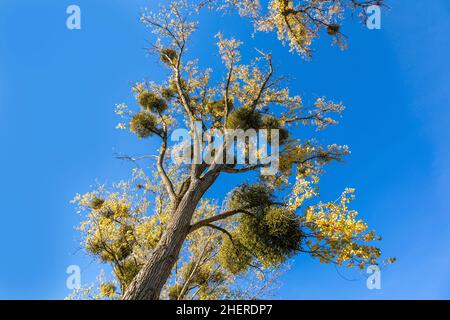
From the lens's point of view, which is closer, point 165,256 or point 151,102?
point 165,256

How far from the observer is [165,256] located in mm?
5004

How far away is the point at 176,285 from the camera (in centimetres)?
932

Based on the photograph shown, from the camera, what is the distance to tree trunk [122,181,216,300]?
446cm

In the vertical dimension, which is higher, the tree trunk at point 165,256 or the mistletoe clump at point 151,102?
the mistletoe clump at point 151,102

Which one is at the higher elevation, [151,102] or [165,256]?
[151,102]

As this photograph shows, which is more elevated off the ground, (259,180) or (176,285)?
(259,180)

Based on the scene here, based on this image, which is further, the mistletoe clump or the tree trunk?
the mistletoe clump

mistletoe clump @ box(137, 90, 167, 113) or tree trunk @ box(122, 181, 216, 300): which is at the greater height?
mistletoe clump @ box(137, 90, 167, 113)

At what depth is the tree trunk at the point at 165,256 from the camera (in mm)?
4465
